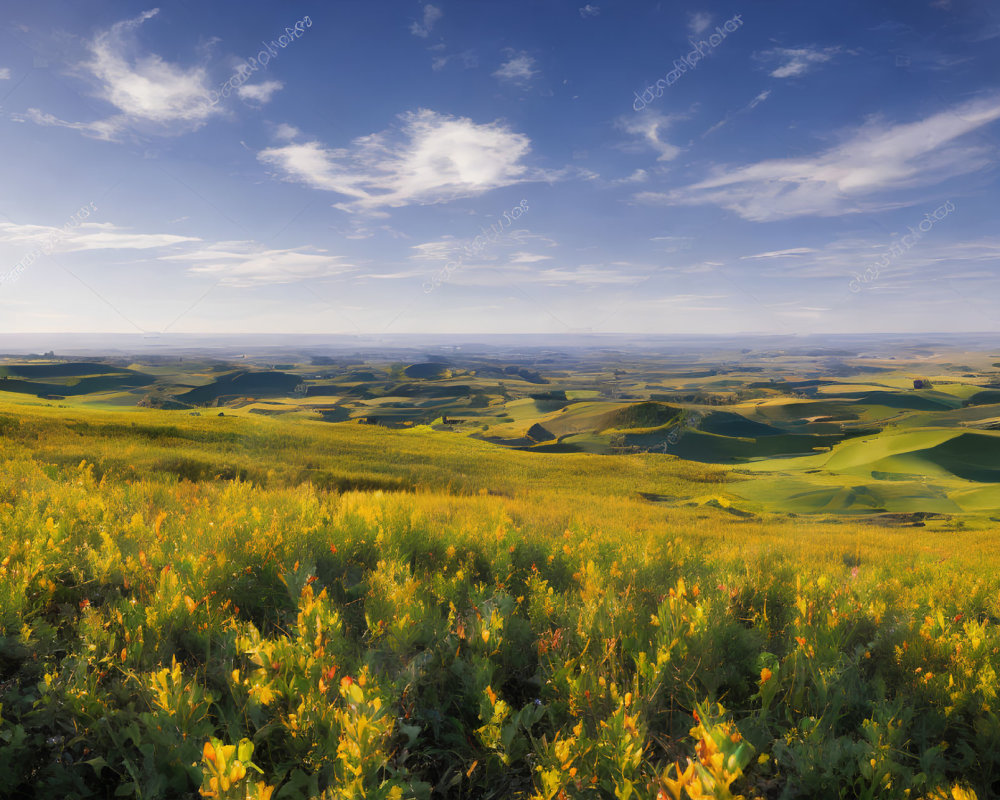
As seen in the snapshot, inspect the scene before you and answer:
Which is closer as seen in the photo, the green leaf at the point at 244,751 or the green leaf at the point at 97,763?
the green leaf at the point at 244,751

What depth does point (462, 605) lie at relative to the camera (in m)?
4.30

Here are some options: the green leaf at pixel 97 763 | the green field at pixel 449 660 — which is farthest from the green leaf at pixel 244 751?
the green leaf at pixel 97 763

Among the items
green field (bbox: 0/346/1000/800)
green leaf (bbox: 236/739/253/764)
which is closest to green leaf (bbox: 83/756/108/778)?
green field (bbox: 0/346/1000/800)

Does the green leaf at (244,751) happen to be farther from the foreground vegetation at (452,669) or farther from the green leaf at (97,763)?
the green leaf at (97,763)

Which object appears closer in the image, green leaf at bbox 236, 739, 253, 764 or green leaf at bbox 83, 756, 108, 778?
green leaf at bbox 236, 739, 253, 764

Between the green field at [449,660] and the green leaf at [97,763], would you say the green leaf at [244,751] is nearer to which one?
the green field at [449,660]

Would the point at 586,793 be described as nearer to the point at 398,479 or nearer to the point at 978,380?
the point at 398,479

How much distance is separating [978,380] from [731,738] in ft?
480

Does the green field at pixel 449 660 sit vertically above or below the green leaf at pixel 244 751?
below

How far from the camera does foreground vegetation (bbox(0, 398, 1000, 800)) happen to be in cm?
237

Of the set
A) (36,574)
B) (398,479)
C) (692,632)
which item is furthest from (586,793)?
(398,479)

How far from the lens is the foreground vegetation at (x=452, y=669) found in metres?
2.37

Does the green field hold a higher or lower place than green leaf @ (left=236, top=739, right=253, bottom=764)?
lower

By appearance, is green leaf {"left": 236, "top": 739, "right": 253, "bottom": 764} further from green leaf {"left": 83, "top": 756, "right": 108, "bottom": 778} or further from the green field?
green leaf {"left": 83, "top": 756, "right": 108, "bottom": 778}
